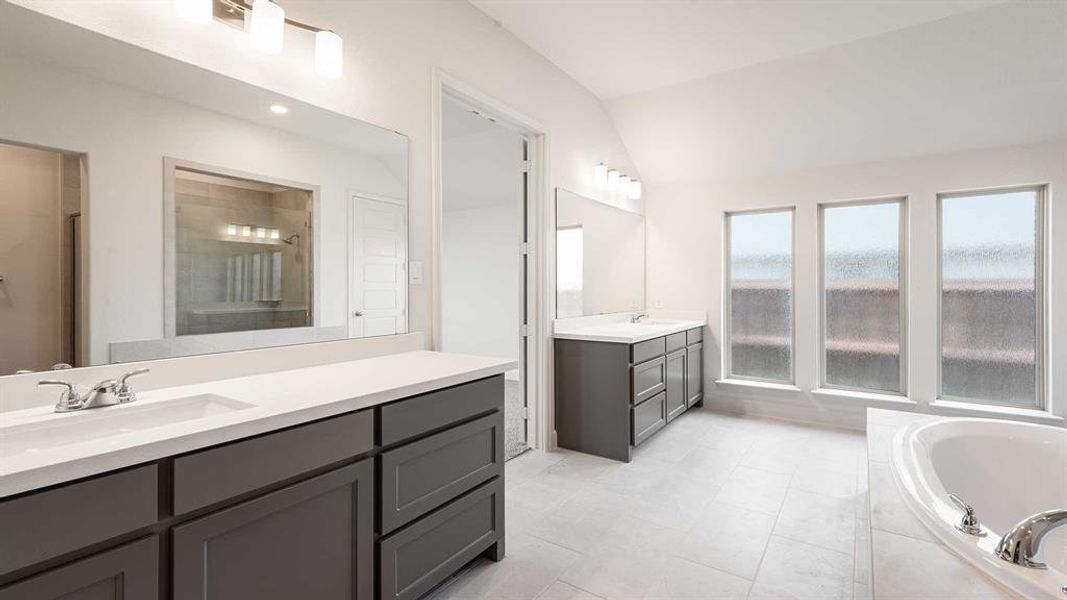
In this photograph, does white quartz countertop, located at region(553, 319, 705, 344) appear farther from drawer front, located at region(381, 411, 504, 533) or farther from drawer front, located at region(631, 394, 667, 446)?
drawer front, located at region(381, 411, 504, 533)

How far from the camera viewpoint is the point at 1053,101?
9.45 ft

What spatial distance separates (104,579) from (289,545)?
367mm

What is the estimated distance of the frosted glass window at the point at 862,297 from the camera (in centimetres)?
374

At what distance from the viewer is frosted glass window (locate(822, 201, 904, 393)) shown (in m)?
3.74

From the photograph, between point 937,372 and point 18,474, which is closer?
point 18,474

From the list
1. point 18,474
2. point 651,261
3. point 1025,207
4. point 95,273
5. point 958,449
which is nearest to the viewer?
point 18,474

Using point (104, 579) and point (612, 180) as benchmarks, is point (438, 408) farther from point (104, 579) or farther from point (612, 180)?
point (612, 180)

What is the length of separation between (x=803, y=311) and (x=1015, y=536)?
3.04 meters

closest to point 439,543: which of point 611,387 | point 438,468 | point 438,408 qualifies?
point 438,468

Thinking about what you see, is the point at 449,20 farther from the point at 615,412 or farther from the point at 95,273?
the point at 615,412

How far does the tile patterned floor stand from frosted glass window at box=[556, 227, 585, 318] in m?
1.03

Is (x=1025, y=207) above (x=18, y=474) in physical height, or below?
above

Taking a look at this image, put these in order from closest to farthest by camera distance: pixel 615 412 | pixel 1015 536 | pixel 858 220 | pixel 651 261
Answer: pixel 1015 536, pixel 615 412, pixel 858 220, pixel 651 261

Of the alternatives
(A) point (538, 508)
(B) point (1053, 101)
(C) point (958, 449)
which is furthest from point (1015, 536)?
(B) point (1053, 101)
